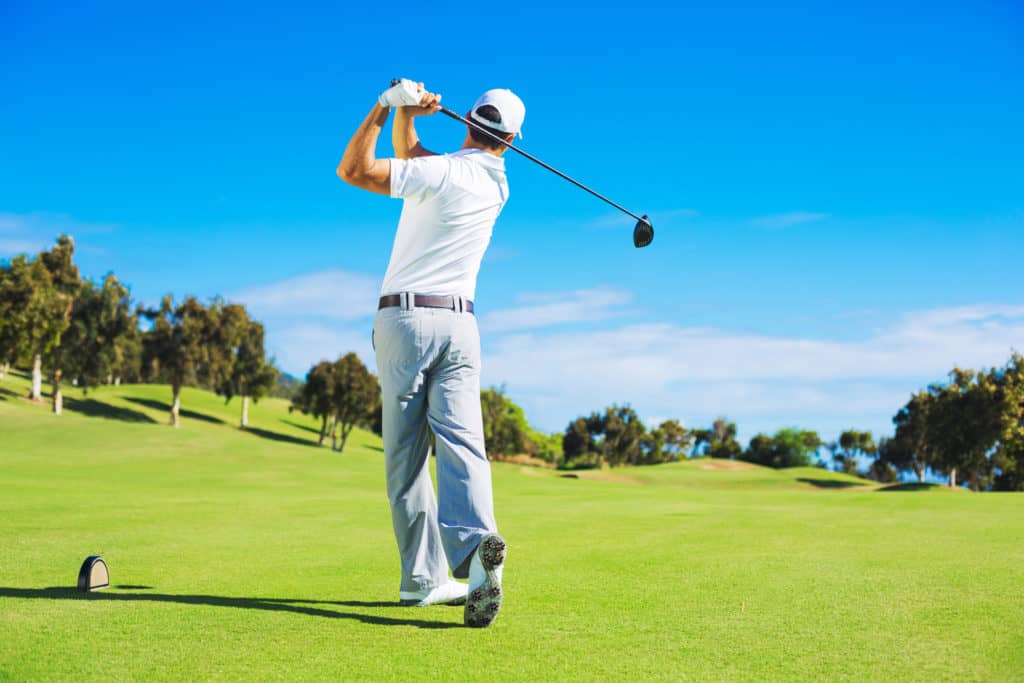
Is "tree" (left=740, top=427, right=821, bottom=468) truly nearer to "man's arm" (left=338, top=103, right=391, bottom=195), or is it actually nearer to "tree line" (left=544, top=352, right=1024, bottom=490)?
"tree line" (left=544, top=352, right=1024, bottom=490)

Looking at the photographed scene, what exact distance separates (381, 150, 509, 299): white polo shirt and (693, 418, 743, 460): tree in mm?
101483

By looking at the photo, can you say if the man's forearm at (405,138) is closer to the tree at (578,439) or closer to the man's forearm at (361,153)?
the man's forearm at (361,153)

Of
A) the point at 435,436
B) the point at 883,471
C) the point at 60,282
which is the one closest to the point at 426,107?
the point at 435,436

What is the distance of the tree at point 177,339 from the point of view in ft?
205

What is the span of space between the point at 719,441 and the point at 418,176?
108m

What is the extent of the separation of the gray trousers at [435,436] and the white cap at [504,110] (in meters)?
1.28

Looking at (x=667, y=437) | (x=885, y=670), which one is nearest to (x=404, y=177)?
(x=885, y=670)

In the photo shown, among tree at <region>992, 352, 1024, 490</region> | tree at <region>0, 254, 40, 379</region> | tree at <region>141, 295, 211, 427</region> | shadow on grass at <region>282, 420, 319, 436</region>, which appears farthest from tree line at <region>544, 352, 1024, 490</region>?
tree at <region>0, 254, 40, 379</region>

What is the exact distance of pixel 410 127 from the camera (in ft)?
17.6

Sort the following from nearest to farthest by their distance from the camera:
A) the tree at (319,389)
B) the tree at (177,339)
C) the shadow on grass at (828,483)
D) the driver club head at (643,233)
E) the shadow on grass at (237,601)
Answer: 1. the shadow on grass at (237,601)
2. the driver club head at (643,233)
3. the shadow on grass at (828,483)
4. the tree at (177,339)
5. the tree at (319,389)

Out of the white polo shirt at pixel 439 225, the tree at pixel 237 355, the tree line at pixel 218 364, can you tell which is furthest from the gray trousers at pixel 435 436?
the tree at pixel 237 355

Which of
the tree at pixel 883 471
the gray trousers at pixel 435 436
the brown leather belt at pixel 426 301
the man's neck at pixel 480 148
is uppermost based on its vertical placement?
the man's neck at pixel 480 148

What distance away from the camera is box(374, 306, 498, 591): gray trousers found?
5.05 metres

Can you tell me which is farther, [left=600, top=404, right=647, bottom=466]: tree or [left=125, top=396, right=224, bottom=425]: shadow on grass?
[left=600, top=404, right=647, bottom=466]: tree
